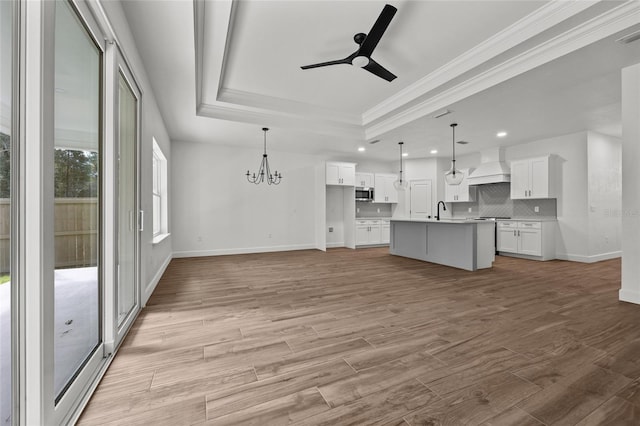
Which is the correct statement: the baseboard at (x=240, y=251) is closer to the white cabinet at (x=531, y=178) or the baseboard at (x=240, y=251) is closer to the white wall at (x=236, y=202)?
the white wall at (x=236, y=202)

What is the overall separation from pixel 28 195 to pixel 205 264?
462 centimetres

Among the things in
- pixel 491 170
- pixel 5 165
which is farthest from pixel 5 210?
pixel 491 170

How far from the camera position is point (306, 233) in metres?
7.72

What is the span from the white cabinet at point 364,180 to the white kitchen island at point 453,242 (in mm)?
2309

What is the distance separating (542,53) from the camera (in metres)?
3.05

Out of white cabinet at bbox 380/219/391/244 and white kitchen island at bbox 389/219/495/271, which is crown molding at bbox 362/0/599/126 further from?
white cabinet at bbox 380/219/391/244

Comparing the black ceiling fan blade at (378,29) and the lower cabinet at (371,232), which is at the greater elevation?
the black ceiling fan blade at (378,29)

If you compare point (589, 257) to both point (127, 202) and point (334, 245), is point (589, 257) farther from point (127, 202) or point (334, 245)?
point (127, 202)

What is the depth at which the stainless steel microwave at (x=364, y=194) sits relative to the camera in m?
8.34

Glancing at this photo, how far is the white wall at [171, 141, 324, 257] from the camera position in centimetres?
641

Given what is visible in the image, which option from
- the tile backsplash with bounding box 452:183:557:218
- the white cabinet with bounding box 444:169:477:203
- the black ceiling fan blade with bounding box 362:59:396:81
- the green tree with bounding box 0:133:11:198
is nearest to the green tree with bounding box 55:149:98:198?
the green tree with bounding box 0:133:11:198

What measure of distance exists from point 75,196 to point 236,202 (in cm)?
531

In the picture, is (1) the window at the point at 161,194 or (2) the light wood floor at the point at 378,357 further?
(1) the window at the point at 161,194

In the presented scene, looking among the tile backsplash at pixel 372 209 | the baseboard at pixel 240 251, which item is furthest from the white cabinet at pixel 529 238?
the baseboard at pixel 240 251
